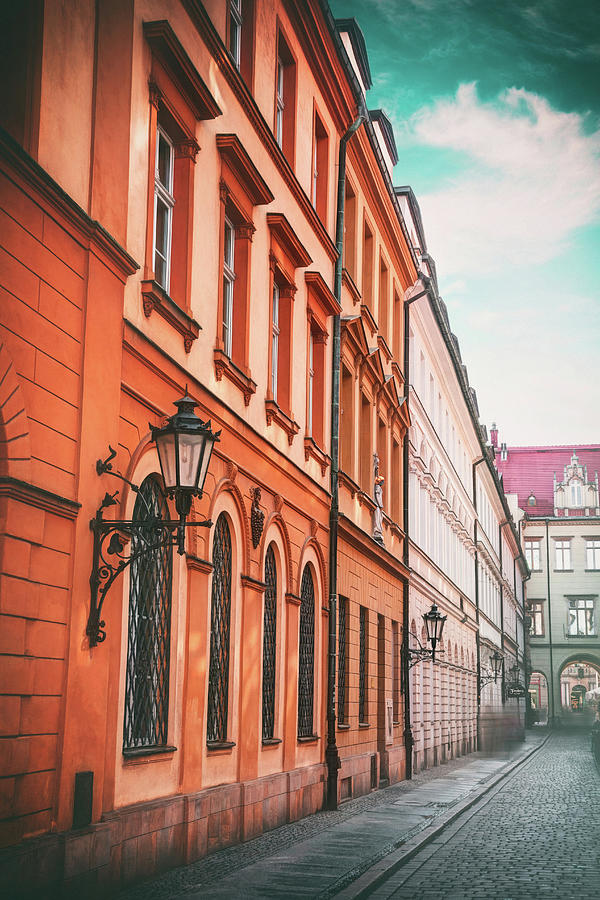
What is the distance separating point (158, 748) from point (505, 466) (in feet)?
271

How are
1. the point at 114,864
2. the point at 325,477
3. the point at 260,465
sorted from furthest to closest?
the point at 325,477 → the point at 260,465 → the point at 114,864

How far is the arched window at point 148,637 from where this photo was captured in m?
10.2

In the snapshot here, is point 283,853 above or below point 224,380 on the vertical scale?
below

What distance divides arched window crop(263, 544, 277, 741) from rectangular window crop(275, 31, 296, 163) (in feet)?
19.7

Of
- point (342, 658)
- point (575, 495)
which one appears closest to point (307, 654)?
point (342, 658)

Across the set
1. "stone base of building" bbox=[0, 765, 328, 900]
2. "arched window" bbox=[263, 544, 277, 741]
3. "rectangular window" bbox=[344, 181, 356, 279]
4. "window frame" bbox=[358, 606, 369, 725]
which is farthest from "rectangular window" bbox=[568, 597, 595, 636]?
"arched window" bbox=[263, 544, 277, 741]

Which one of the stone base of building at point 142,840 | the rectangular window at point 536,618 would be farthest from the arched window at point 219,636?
the rectangular window at point 536,618

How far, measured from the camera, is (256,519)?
14.5 metres

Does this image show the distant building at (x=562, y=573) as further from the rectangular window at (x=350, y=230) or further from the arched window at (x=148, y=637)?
the arched window at (x=148, y=637)

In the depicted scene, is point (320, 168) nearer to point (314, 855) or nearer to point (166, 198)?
point (166, 198)

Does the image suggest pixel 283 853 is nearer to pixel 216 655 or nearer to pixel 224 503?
pixel 216 655

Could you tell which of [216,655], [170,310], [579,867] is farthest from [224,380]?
[579,867]

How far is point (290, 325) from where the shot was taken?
16875 millimetres

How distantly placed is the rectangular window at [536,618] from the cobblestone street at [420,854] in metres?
60.7
